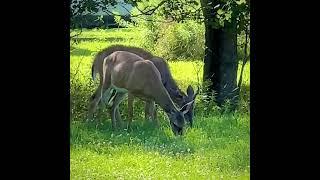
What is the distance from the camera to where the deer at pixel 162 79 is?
7.47ft

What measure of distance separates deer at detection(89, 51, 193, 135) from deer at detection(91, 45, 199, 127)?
0.04 feet

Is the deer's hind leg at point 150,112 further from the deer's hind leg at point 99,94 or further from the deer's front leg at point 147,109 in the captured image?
the deer's hind leg at point 99,94

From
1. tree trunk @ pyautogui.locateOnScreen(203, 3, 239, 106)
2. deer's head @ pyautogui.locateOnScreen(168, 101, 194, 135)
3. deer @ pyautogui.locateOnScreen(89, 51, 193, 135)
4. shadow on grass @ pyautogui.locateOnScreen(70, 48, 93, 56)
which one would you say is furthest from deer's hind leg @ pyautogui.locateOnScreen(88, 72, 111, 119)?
tree trunk @ pyautogui.locateOnScreen(203, 3, 239, 106)

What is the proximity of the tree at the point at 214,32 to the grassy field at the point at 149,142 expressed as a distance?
0.07 meters

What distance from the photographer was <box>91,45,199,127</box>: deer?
2.28 meters

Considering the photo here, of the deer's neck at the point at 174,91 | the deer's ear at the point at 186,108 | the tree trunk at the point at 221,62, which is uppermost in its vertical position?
the tree trunk at the point at 221,62

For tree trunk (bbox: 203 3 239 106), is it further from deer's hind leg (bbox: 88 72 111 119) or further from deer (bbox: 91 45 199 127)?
deer's hind leg (bbox: 88 72 111 119)

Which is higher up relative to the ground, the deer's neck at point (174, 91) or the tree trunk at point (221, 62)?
the tree trunk at point (221, 62)

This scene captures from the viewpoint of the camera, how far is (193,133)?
2.25 metres

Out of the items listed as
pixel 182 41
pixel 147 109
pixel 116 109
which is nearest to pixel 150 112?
pixel 147 109

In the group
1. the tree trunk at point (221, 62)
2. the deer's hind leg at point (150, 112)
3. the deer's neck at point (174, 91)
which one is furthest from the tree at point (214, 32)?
the deer's hind leg at point (150, 112)
